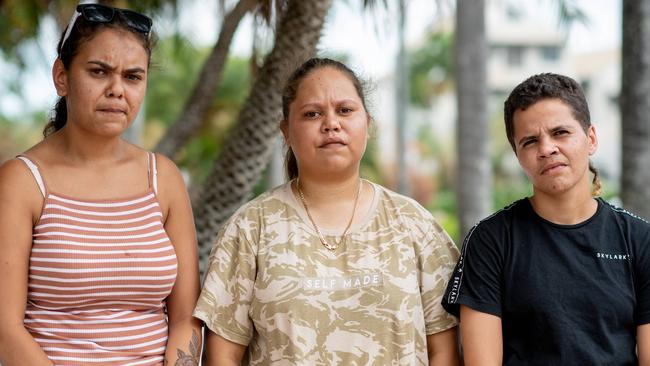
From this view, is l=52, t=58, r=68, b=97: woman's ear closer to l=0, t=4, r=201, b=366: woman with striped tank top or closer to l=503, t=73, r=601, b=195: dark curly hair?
l=0, t=4, r=201, b=366: woman with striped tank top

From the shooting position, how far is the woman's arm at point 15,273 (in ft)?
8.92

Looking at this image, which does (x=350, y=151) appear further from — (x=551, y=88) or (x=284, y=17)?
(x=284, y=17)

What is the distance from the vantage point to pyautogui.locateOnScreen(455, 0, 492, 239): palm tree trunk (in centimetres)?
→ 992

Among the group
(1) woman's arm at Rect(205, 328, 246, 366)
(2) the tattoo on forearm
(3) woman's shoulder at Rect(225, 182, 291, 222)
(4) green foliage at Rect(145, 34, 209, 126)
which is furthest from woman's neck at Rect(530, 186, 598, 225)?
(4) green foliage at Rect(145, 34, 209, 126)

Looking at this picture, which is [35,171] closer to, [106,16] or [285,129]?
[106,16]

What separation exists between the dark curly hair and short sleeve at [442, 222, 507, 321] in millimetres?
358

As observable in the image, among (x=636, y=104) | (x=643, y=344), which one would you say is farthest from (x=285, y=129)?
(x=636, y=104)

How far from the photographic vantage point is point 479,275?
2.94 m

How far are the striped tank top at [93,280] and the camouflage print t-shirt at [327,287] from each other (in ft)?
0.76

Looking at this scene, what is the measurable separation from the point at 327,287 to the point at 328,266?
0.26 feet

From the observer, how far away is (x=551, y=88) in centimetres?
299

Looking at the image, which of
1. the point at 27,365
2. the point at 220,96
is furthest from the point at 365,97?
the point at 220,96

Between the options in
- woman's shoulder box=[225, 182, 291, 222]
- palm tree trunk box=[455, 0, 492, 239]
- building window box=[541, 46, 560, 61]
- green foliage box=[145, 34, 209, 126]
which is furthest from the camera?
building window box=[541, 46, 560, 61]

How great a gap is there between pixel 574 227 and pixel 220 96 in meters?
20.3
